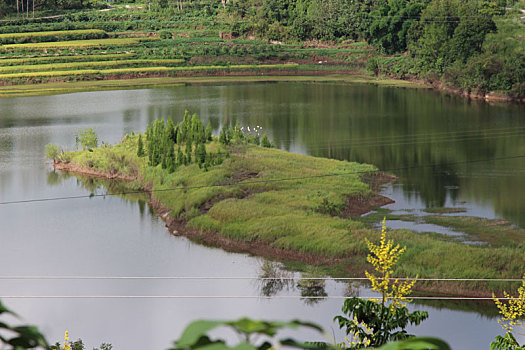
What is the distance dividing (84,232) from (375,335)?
18.3 meters

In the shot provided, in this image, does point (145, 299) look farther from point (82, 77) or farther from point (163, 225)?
point (82, 77)

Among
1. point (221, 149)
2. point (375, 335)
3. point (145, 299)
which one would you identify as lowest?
point (145, 299)

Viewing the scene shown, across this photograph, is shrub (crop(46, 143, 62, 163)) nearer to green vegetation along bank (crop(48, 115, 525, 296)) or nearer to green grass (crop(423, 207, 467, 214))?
green vegetation along bank (crop(48, 115, 525, 296))

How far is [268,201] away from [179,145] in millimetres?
6880

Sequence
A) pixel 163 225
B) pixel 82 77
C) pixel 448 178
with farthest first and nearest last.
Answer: pixel 82 77 < pixel 448 178 < pixel 163 225

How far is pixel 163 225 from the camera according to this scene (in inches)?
977

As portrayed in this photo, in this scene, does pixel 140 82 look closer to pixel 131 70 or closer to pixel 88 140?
pixel 131 70

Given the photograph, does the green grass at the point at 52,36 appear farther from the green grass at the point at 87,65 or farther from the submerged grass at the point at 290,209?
the submerged grass at the point at 290,209

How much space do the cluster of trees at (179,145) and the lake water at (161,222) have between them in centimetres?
255

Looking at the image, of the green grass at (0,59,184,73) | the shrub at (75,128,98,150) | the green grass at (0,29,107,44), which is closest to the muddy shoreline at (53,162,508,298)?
the shrub at (75,128,98,150)

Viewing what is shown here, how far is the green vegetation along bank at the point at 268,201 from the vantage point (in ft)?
62.2

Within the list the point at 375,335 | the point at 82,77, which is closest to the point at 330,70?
the point at 82,77

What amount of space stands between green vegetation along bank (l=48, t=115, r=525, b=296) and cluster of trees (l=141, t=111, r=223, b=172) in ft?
0.14

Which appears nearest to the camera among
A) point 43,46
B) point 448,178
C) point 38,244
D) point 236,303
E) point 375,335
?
point 375,335
